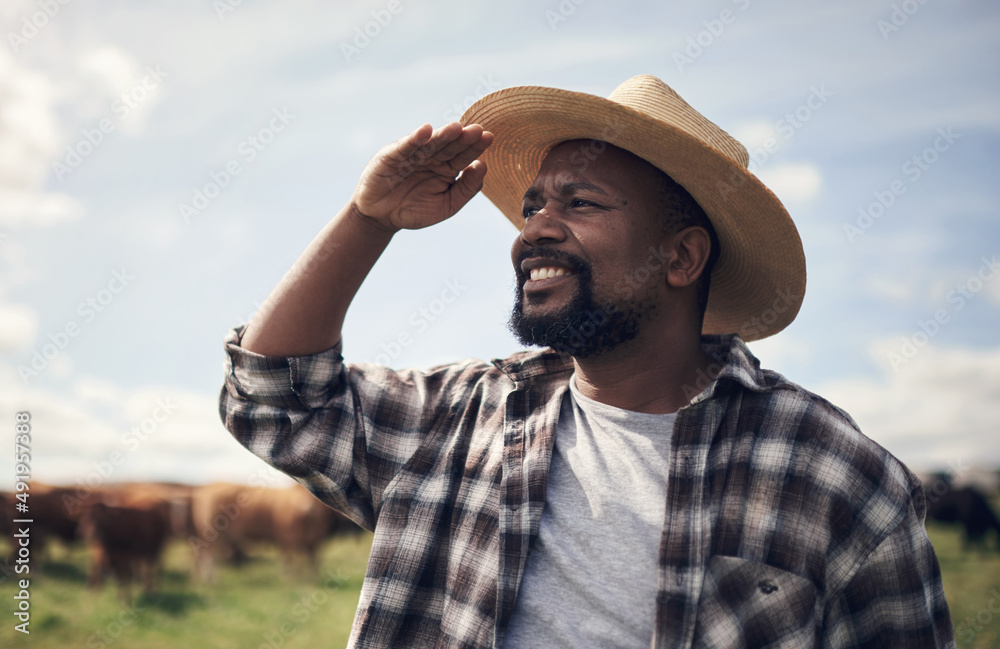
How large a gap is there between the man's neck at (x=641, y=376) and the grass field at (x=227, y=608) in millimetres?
6205

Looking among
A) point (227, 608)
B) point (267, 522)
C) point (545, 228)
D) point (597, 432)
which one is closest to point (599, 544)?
point (597, 432)

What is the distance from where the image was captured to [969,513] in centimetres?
1280

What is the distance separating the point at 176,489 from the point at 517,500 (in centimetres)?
1343

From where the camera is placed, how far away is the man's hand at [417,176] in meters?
2.27

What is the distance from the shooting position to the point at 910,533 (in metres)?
2.09

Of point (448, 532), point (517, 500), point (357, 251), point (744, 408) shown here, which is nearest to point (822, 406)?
point (744, 408)

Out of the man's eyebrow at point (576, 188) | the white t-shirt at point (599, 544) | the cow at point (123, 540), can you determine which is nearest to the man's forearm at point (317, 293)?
the man's eyebrow at point (576, 188)

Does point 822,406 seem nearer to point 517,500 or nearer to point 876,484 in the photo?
point 876,484

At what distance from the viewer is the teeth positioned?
256cm

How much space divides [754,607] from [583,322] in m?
1.09

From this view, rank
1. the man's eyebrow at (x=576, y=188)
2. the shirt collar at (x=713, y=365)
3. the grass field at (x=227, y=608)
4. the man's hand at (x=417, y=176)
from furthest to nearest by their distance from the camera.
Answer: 1. the grass field at (x=227, y=608)
2. the man's eyebrow at (x=576, y=188)
3. the shirt collar at (x=713, y=365)
4. the man's hand at (x=417, y=176)

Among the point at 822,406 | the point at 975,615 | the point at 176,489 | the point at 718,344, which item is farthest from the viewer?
the point at 176,489

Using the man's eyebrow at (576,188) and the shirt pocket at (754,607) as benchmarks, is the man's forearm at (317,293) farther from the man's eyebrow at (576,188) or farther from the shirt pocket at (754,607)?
the shirt pocket at (754,607)

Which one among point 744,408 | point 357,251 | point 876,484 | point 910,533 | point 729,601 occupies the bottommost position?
point 729,601
